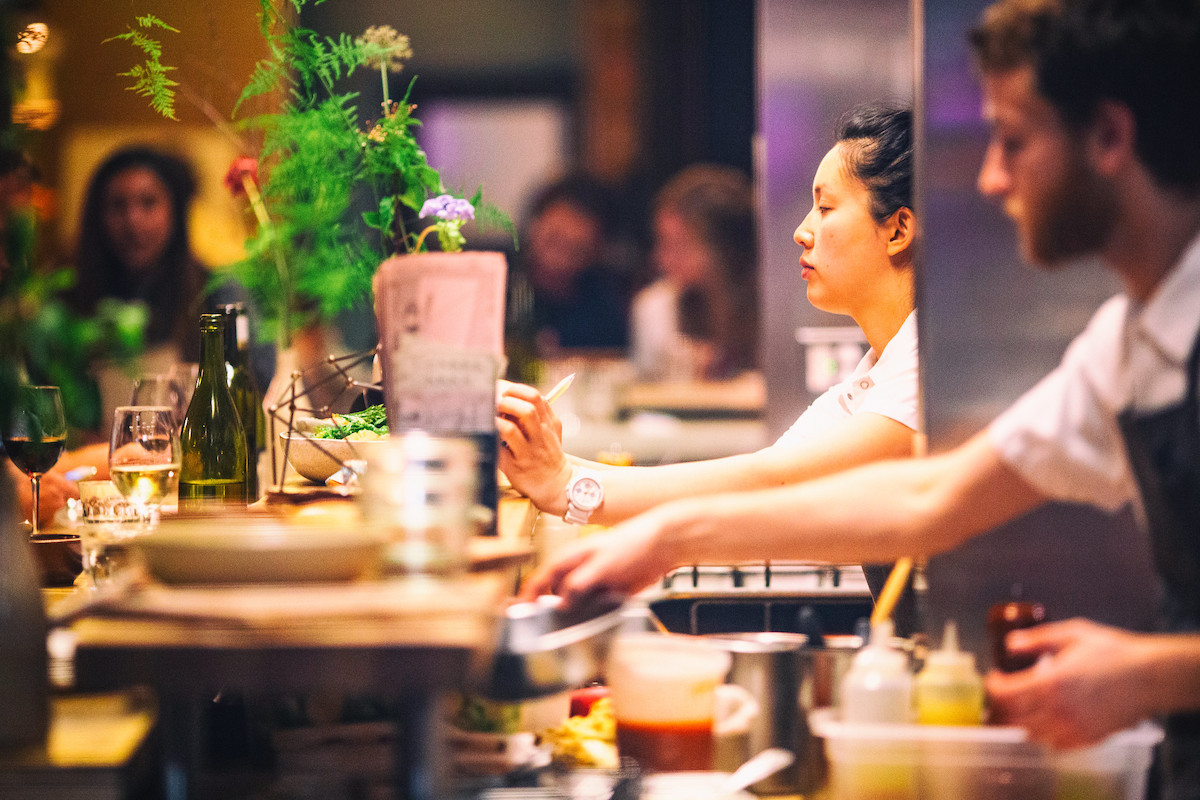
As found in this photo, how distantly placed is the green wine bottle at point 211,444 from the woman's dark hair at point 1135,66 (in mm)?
1292

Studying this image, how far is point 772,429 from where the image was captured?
394cm

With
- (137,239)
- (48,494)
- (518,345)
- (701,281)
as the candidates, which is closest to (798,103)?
(518,345)

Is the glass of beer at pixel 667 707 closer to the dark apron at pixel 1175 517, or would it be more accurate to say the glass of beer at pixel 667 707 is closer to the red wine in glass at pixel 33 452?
the dark apron at pixel 1175 517

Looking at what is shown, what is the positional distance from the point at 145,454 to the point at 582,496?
660 mm

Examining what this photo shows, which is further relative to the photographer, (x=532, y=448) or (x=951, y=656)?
(x=532, y=448)

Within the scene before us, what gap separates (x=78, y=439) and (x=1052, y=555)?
2214 mm

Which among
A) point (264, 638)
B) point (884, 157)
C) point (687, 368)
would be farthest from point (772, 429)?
point (264, 638)

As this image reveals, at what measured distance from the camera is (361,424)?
1743mm

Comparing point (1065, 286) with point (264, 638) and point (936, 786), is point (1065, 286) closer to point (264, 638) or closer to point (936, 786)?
point (936, 786)

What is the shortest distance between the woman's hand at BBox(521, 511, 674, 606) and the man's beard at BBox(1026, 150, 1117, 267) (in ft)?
1.52

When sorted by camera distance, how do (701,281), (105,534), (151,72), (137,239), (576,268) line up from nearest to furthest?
(105,534) → (151,72) → (137,239) → (701,281) → (576,268)

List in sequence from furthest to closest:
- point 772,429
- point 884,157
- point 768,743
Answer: point 772,429 → point 884,157 → point 768,743

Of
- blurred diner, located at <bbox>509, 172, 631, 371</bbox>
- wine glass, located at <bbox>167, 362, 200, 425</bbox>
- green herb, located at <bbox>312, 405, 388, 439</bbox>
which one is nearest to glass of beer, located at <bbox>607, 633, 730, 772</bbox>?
green herb, located at <bbox>312, 405, 388, 439</bbox>

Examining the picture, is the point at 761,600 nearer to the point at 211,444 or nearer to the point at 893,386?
the point at 893,386
